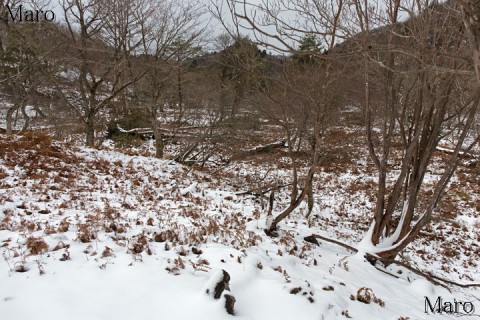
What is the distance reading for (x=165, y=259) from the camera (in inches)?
142

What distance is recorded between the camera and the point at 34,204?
207 inches

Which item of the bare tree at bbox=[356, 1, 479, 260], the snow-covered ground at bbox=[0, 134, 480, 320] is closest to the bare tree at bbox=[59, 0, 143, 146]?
the snow-covered ground at bbox=[0, 134, 480, 320]

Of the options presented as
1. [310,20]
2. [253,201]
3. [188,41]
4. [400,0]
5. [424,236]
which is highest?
[188,41]

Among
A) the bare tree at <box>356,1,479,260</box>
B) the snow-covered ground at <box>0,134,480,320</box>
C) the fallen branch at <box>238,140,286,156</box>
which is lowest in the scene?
the snow-covered ground at <box>0,134,480,320</box>

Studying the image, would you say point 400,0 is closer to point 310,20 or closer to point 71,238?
point 310,20

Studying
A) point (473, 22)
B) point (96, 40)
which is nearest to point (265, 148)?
point (96, 40)

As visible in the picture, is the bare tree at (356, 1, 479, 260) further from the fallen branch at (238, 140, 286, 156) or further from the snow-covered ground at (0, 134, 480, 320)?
the fallen branch at (238, 140, 286, 156)

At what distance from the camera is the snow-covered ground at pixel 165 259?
282cm

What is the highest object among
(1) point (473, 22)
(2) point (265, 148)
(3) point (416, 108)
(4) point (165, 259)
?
(1) point (473, 22)

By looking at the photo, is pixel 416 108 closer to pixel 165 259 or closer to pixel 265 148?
pixel 165 259

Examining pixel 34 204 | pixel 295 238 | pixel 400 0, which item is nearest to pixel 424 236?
pixel 295 238

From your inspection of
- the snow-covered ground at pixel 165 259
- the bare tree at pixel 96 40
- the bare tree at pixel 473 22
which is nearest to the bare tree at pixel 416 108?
the snow-covered ground at pixel 165 259

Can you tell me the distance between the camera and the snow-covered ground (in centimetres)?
282

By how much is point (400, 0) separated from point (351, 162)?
13215 millimetres
